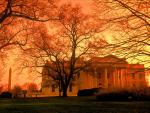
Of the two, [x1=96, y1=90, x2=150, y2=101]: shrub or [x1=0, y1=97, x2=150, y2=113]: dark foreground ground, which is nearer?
[x1=0, y1=97, x2=150, y2=113]: dark foreground ground

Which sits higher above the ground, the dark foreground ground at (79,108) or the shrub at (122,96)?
the shrub at (122,96)

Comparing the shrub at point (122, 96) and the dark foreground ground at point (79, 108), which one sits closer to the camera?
the dark foreground ground at point (79, 108)

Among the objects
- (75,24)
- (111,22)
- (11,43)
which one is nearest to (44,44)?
(75,24)

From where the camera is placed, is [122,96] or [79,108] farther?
[122,96]

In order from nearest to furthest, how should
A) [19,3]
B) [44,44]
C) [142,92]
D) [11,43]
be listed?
1. [19,3]
2. [142,92]
3. [11,43]
4. [44,44]

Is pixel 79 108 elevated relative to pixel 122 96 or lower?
lower

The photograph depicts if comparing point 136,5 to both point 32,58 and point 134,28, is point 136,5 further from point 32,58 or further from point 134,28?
point 32,58

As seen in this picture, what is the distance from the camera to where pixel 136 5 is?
13.9 m

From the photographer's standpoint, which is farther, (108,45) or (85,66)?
(85,66)

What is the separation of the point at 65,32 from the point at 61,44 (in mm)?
1885

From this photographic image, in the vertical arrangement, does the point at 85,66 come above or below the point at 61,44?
below

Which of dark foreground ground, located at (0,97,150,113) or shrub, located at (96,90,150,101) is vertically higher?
shrub, located at (96,90,150,101)

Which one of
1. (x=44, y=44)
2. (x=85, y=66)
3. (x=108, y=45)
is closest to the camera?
(x=108, y=45)

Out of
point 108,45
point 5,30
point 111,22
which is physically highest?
point 5,30
